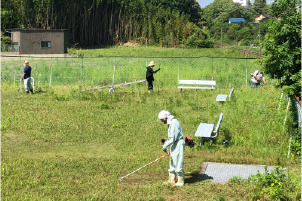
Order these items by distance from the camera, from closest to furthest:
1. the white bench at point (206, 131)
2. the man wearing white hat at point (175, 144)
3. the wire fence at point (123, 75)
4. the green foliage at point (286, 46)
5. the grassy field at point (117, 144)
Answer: the grassy field at point (117, 144), the man wearing white hat at point (175, 144), the green foliage at point (286, 46), the white bench at point (206, 131), the wire fence at point (123, 75)

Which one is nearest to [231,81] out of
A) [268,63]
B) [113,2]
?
[268,63]

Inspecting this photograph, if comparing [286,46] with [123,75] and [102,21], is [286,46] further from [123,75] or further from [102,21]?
[102,21]

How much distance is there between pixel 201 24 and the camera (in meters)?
99.5

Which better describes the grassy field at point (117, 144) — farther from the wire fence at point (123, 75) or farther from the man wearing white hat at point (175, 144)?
the wire fence at point (123, 75)

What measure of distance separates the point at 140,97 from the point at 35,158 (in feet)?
30.9

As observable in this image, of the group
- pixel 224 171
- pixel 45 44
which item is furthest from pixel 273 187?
pixel 45 44

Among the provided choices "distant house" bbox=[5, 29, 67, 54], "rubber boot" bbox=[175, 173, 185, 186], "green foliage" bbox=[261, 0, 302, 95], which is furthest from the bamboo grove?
"rubber boot" bbox=[175, 173, 185, 186]

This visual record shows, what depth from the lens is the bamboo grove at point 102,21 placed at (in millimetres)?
58062

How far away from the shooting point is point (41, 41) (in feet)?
146

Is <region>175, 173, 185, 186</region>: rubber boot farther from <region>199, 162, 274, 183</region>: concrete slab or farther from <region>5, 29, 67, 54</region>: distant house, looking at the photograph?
<region>5, 29, 67, 54</region>: distant house

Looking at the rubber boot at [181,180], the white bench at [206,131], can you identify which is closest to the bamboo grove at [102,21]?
the white bench at [206,131]

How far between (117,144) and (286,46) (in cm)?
510

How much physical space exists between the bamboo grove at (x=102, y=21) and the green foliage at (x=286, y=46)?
52187 millimetres

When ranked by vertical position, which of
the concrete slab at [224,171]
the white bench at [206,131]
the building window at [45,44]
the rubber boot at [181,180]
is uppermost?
the building window at [45,44]
